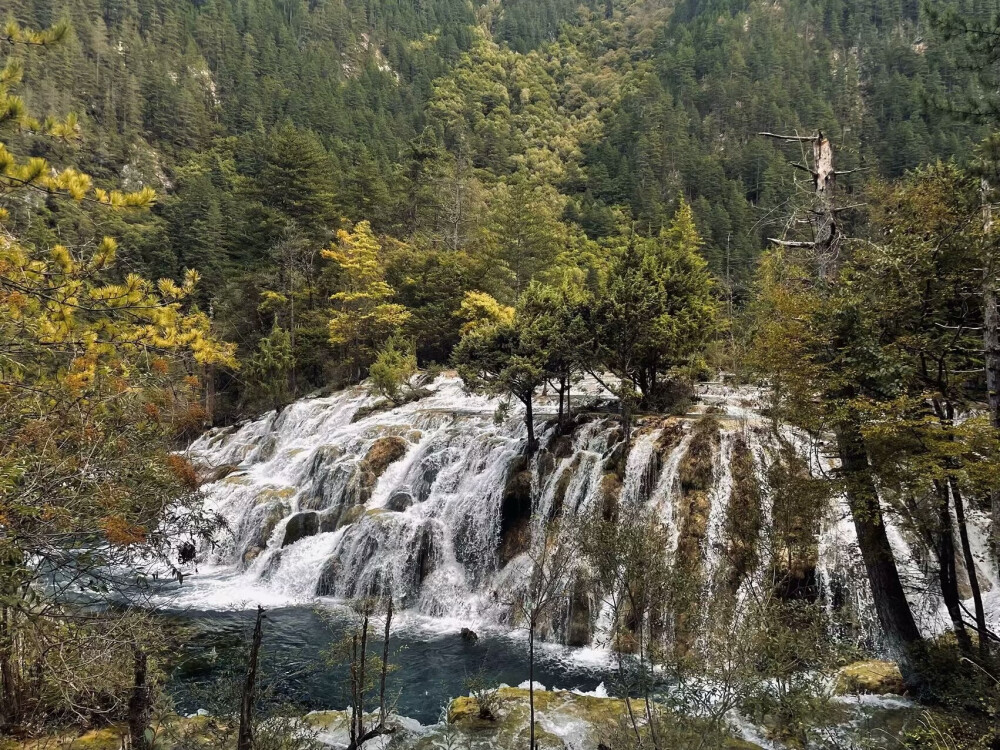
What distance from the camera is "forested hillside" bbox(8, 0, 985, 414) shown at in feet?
124

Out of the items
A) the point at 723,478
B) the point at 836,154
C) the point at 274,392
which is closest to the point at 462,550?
the point at 723,478

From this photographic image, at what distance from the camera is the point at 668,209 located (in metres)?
55.9

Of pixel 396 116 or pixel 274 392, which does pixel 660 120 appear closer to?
pixel 396 116

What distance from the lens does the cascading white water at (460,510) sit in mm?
13727

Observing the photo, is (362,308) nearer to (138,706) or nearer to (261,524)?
(261,524)

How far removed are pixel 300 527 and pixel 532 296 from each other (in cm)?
1128

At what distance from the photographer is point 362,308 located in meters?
34.1

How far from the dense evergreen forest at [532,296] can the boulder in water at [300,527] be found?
0.33ft

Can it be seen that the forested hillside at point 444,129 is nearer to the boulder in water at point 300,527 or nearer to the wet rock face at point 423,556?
the boulder in water at point 300,527

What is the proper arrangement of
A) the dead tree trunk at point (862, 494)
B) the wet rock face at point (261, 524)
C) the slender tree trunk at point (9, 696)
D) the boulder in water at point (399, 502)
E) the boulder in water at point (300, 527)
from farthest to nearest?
1. the boulder in water at point (399, 502)
2. the wet rock face at point (261, 524)
3. the boulder in water at point (300, 527)
4. the dead tree trunk at point (862, 494)
5. the slender tree trunk at point (9, 696)

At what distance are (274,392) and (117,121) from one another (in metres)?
56.1

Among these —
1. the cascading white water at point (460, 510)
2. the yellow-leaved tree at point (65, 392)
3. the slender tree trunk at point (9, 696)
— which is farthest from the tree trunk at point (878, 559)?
the slender tree trunk at point (9, 696)

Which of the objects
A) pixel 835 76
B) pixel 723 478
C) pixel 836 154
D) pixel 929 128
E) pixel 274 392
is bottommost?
pixel 723 478

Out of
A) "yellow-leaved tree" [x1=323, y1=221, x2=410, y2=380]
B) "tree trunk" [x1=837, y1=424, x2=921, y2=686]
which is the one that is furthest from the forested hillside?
"tree trunk" [x1=837, y1=424, x2=921, y2=686]
